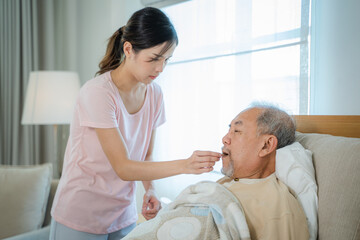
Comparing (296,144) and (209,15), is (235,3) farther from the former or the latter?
(296,144)

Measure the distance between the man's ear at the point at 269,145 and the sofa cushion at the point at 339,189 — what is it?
0.59ft

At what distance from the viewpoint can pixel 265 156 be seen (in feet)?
4.21

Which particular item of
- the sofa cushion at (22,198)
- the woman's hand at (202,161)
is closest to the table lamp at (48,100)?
the sofa cushion at (22,198)

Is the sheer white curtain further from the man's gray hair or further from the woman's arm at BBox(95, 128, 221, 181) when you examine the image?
the woman's arm at BBox(95, 128, 221, 181)

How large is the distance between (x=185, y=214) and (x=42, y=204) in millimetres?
1367

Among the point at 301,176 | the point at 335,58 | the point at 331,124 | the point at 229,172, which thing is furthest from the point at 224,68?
the point at 301,176

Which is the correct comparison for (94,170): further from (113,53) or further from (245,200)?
(245,200)

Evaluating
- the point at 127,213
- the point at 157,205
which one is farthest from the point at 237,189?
the point at 127,213

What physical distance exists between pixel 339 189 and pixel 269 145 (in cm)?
31

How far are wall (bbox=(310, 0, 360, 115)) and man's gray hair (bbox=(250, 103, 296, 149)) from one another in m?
0.51

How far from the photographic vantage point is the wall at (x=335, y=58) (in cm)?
159

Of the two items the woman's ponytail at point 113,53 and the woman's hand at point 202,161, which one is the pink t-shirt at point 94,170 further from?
the woman's hand at point 202,161

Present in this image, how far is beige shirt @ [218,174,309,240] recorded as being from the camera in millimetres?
997

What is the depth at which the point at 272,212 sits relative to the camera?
103 cm
